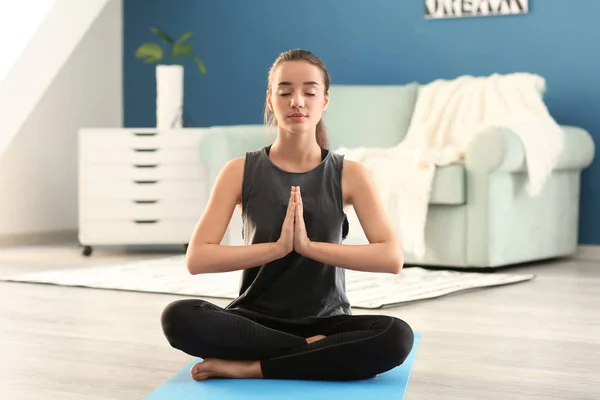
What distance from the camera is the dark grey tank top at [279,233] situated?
6.01ft

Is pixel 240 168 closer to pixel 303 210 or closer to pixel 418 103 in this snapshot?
pixel 303 210

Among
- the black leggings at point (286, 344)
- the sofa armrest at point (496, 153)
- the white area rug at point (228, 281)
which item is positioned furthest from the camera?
the sofa armrest at point (496, 153)

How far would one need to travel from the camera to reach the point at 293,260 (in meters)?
1.84

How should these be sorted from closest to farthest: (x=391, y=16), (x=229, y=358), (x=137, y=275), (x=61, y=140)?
(x=229, y=358) → (x=137, y=275) → (x=391, y=16) → (x=61, y=140)

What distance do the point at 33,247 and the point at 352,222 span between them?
1997 millimetres

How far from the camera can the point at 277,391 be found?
1.67m

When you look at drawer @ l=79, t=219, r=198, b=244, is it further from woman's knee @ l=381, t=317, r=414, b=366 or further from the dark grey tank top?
woman's knee @ l=381, t=317, r=414, b=366

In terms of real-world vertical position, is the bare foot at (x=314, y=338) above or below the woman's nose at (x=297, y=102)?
below

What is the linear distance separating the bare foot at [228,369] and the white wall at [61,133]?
12.4 ft

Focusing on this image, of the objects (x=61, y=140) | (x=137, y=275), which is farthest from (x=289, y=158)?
(x=61, y=140)

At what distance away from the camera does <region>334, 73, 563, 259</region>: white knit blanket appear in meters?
3.93

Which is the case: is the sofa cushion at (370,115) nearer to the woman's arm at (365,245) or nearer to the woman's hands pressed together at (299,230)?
the woman's arm at (365,245)

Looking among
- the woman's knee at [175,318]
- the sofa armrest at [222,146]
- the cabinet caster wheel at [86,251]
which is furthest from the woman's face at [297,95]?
the cabinet caster wheel at [86,251]

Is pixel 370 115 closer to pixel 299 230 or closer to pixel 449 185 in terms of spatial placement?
pixel 449 185
